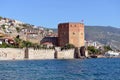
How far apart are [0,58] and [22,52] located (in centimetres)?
570

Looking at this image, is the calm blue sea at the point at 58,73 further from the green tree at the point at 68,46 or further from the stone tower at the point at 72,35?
the stone tower at the point at 72,35

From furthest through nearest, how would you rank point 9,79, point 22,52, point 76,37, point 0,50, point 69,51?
point 76,37
point 69,51
point 22,52
point 0,50
point 9,79

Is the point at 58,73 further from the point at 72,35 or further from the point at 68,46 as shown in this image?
the point at 72,35

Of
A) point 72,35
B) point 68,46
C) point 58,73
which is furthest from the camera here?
point 72,35

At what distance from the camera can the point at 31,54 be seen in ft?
263

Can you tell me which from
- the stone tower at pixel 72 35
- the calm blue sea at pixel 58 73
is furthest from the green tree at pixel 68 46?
the calm blue sea at pixel 58 73

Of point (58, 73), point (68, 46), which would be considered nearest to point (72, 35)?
point (68, 46)

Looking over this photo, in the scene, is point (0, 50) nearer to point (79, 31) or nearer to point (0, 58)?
point (0, 58)

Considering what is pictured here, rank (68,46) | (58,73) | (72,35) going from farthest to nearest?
1. (72,35)
2. (68,46)
3. (58,73)

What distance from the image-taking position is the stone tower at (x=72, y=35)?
98.2 m

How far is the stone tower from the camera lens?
322ft

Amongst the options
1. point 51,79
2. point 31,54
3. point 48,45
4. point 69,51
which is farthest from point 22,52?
point 51,79

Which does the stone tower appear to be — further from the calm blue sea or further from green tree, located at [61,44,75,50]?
the calm blue sea

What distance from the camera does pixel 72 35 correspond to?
99062 millimetres
